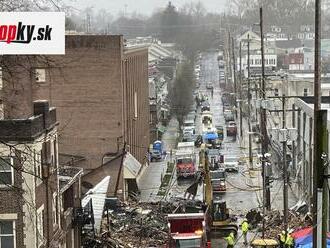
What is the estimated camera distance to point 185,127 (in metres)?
69.1

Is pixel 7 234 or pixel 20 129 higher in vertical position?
pixel 20 129

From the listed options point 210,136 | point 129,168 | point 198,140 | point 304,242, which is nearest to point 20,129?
point 304,242

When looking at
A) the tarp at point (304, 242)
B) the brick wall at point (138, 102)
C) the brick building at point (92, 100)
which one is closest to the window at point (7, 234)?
the tarp at point (304, 242)

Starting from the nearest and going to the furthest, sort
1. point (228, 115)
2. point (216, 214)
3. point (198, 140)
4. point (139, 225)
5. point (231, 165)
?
1. point (216, 214)
2. point (139, 225)
3. point (231, 165)
4. point (198, 140)
5. point (228, 115)

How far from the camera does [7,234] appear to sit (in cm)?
2003

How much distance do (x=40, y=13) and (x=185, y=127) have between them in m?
59.5

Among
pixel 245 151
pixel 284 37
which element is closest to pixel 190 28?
pixel 284 37

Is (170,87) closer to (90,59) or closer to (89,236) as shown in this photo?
(90,59)

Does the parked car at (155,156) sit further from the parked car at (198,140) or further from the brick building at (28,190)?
the brick building at (28,190)

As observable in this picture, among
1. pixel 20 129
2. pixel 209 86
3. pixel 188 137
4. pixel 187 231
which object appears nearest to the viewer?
pixel 20 129

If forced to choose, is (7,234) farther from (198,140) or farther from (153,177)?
(198,140)

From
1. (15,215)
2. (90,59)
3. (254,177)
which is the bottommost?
(254,177)

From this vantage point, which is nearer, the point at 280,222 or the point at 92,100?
the point at 280,222

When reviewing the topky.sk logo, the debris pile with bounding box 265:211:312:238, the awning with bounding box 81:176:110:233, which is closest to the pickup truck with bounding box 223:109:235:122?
the debris pile with bounding box 265:211:312:238
